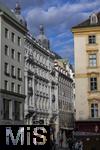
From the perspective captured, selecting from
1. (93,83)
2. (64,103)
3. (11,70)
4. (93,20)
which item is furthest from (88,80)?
(64,103)

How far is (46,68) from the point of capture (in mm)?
102750

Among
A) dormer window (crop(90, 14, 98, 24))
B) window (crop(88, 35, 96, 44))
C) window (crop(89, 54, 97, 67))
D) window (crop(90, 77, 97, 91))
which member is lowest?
window (crop(90, 77, 97, 91))

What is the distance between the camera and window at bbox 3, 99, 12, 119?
6862 centimetres

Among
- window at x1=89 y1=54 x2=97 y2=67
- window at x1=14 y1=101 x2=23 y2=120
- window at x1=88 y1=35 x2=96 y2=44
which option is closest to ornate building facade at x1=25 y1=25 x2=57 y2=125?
window at x1=14 y1=101 x2=23 y2=120

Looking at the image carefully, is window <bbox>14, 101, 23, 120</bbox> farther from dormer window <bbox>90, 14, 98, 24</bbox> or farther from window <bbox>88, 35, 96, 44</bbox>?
dormer window <bbox>90, 14, 98, 24</bbox>

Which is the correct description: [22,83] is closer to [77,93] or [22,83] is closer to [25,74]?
[25,74]

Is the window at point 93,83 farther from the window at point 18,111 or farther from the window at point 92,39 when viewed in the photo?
the window at point 18,111

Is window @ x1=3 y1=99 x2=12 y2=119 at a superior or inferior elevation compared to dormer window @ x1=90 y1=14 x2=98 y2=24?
inferior

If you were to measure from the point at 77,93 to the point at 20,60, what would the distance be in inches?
879

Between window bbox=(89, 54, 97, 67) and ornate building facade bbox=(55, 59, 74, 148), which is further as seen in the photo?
ornate building facade bbox=(55, 59, 74, 148)

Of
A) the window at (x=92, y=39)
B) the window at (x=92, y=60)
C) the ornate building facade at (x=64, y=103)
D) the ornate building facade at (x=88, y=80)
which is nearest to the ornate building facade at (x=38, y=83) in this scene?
the ornate building facade at (x=64, y=103)

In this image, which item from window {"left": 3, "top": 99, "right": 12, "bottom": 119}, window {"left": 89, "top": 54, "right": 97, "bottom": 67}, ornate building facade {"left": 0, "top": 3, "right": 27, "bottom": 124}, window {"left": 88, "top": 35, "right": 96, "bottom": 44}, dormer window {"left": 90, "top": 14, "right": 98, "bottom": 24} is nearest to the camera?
window {"left": 89, "top": 54, "right": 97, "bottom": 67}

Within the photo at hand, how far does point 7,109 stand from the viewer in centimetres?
7006

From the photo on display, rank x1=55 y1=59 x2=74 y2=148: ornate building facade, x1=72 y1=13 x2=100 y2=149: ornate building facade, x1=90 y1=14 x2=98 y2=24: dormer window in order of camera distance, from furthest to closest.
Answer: x1=55 y1=59 x2=74 y2=148: ornate building facade → x1=90 y1=14 x2=98 y2=24: dormer window → x1=72 y1=13 x2=100 y2=149: ornate building facade
